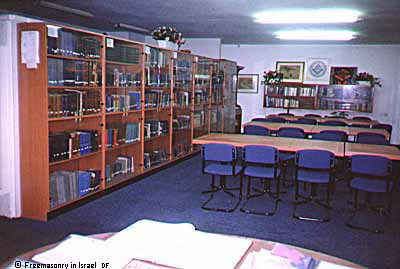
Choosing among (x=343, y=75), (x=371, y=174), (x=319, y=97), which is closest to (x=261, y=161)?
(x=371, y=174)

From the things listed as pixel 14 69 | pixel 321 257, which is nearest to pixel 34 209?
pixel 14 69

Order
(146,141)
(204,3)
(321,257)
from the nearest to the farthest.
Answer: (321,257) → (204,3) → (146,141)

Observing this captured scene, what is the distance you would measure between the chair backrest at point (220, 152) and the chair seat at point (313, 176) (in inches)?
37.9

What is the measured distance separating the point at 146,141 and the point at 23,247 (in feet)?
11.9

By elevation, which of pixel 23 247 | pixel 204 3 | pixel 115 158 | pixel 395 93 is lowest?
pixel 23 247

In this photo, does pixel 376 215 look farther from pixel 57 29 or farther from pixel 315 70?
pixel 315 70

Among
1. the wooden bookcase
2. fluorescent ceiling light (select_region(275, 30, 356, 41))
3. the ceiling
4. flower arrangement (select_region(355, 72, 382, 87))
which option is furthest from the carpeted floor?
flower arrangement (select_region(355, 72, 382, 87))

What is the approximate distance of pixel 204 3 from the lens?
6047mm

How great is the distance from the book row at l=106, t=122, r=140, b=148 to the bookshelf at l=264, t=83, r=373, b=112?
7119mm

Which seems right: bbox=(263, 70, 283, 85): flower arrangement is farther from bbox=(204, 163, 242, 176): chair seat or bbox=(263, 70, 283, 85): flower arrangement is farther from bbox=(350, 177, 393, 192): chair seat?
bbox=(350, 177, 393, 192): chair seat

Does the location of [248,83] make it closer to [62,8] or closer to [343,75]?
[343,75]

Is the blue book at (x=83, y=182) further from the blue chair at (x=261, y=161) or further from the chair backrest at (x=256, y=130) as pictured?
the chair backrest at (x=256, y=130)

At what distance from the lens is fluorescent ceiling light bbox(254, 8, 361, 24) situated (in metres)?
6.53

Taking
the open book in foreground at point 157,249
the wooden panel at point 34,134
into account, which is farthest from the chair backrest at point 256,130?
the open book in foreground at point 157,249
